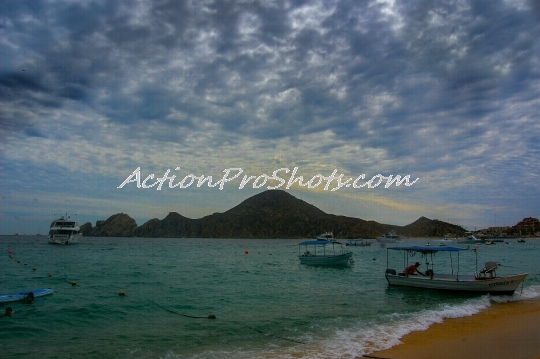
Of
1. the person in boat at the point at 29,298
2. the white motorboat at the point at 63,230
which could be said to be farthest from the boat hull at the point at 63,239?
the person in boat at the point at 29,298

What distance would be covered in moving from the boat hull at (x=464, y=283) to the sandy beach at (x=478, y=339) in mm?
5760

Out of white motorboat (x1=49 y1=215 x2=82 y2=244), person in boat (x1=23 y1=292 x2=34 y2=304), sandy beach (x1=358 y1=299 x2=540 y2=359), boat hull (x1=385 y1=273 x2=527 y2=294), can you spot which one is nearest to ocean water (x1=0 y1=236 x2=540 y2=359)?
→ person in boat (x1=23 y1=292 x2=34 y2=304)

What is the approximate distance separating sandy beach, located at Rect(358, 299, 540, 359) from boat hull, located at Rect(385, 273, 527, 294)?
576 cm

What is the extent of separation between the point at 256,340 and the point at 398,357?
5.31 meters

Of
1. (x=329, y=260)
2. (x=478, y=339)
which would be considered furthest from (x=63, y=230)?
(x=478, y=339)

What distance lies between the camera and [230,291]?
28.2m

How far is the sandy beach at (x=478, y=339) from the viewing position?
11.7 meters

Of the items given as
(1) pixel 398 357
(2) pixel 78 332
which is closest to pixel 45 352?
(2) pixel 78 332

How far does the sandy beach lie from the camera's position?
11741 millimetres

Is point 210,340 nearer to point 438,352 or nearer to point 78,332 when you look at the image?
point 78,332

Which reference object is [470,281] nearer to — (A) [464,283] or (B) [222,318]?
(A) [464,283]

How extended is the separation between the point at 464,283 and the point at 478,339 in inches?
524

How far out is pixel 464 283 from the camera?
25875 millimetres

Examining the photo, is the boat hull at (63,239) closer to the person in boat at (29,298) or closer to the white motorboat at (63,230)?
the white motorboat at (63,230)
